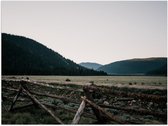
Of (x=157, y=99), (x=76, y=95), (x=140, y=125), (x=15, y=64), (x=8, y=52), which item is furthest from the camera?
(x=8, y=52)

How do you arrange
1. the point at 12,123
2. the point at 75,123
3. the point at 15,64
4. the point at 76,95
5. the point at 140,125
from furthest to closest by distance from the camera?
1. the point at 15,64
2. the point at 76,95
3. the point at 12,123
4. the point at 140,125
5. the point at 75,123

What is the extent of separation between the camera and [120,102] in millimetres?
11531

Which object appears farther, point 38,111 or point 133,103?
point 133,103

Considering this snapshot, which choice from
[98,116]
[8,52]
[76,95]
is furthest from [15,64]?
[98,116]

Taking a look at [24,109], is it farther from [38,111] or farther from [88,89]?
[88,89]

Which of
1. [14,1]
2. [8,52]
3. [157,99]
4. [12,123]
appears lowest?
[12,123]

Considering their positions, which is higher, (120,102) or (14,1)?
(14,1)

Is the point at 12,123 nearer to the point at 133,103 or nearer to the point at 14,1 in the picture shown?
the point at 14,1

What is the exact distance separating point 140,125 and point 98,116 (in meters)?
Result: 1.13

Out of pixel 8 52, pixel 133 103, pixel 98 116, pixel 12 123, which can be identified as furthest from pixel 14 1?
pixel 8 52

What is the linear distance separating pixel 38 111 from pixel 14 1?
4.55 meters

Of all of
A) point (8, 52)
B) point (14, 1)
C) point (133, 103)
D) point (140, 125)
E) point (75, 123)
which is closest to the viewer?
point (75, 123)

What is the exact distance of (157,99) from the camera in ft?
16.3

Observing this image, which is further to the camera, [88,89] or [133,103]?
[133,103]
